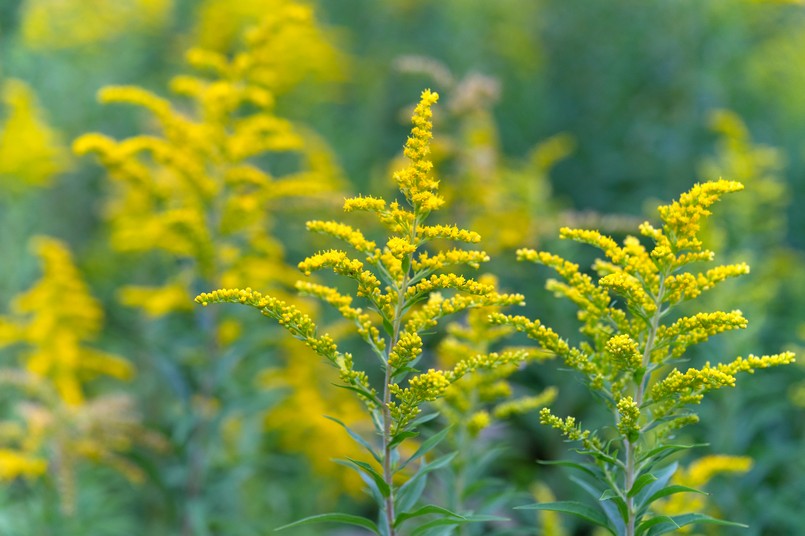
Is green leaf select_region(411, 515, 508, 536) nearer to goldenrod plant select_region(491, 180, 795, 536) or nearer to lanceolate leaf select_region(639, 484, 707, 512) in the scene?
goldenrod plant select_region(491, 180, 795, 536)

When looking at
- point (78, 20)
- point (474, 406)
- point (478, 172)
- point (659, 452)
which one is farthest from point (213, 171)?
point (78, 20)

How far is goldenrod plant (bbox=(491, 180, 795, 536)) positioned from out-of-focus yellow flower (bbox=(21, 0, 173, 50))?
5.60 meters

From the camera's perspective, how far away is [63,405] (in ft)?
12.2

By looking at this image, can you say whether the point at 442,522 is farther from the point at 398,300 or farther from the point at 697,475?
the point at 697,475

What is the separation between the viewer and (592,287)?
6.73ft

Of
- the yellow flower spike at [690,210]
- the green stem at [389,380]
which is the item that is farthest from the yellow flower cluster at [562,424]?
the yellow flower spike at [690,210]

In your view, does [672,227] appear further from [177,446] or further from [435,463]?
[177,446]

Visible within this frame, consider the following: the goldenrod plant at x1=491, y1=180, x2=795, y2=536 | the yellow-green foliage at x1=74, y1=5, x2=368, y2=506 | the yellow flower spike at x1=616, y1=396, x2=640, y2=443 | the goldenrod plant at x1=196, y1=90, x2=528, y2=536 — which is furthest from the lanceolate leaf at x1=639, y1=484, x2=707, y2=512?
the yellow-green foliage at x1=74, y1=5, x2=368, y2=506

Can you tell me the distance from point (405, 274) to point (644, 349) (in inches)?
24.5

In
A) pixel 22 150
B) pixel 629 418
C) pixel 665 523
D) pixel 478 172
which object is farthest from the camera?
pixel 22 150

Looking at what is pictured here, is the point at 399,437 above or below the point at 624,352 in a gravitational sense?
below

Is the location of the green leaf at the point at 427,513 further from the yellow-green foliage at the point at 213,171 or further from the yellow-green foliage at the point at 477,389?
the yellow-green foliage at the point at 213,171

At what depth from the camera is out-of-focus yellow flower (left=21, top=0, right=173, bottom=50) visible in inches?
255

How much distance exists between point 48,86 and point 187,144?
12.3ft
